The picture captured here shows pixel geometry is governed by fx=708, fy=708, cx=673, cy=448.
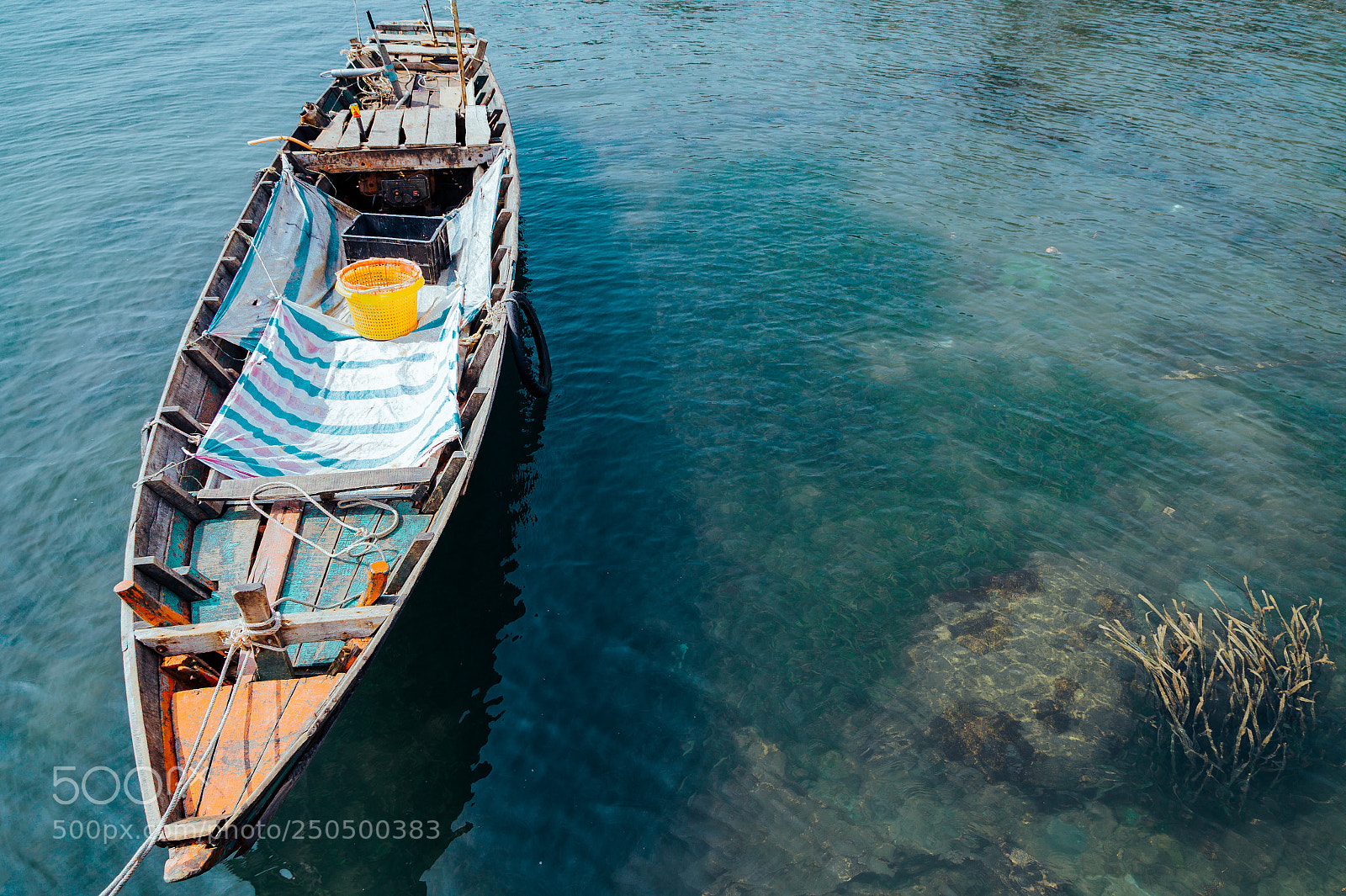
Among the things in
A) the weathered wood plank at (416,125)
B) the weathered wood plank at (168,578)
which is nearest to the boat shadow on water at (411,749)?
the weathered wood plank at (168,578)

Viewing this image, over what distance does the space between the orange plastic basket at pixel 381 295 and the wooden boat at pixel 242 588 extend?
102 cm

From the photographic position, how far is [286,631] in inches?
278

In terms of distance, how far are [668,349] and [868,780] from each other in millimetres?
9548

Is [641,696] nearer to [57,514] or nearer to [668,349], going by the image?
[668,349]

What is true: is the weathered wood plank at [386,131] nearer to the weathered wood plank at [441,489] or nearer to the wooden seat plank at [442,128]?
the wooden seat plank at [442,128]

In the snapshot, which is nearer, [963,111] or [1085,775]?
[1085,775]

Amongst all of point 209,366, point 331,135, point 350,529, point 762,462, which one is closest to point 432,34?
point 331,135

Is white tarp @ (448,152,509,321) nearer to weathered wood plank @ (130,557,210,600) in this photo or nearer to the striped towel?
the striped towel

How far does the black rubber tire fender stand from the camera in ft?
38.2

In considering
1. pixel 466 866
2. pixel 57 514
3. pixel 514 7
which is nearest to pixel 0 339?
pixel 57 514

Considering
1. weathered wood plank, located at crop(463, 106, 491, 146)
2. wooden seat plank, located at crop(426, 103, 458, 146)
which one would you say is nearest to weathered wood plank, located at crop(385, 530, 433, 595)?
weathered wood plank, located at crop(463, 106, 491, 146)

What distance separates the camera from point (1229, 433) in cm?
1313

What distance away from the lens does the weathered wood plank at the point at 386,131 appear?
15.5m

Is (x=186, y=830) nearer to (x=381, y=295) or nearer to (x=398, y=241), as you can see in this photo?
(x=381, y=295)
